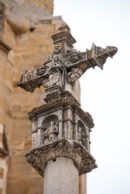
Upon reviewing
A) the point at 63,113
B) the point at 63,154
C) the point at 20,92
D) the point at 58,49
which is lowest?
the point at 63,154

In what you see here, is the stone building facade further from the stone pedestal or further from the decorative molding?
the stone pedestal

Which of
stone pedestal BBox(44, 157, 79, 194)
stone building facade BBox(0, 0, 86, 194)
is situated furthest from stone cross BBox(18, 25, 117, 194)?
stone building facade BBox(0, 0, 86, 194)

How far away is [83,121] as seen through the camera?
7535 millimetres

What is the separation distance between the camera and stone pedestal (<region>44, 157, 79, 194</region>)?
6.51 metres

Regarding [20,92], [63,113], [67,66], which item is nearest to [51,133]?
[63,113]

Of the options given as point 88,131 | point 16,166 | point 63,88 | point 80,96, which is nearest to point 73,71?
point 63,88

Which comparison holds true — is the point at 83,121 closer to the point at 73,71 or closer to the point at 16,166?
the point at 73,71

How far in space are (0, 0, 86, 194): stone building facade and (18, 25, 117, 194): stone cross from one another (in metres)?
1.95

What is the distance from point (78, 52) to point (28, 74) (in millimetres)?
794

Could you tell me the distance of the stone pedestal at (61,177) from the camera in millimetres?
Answer: 6512

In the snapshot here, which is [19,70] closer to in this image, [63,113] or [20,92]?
[20,92]

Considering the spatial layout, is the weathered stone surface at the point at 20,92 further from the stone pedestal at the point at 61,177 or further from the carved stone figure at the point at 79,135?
the stone pedestal at the point at 61,177

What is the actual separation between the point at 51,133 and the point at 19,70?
157 inches

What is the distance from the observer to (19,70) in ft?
35.8
